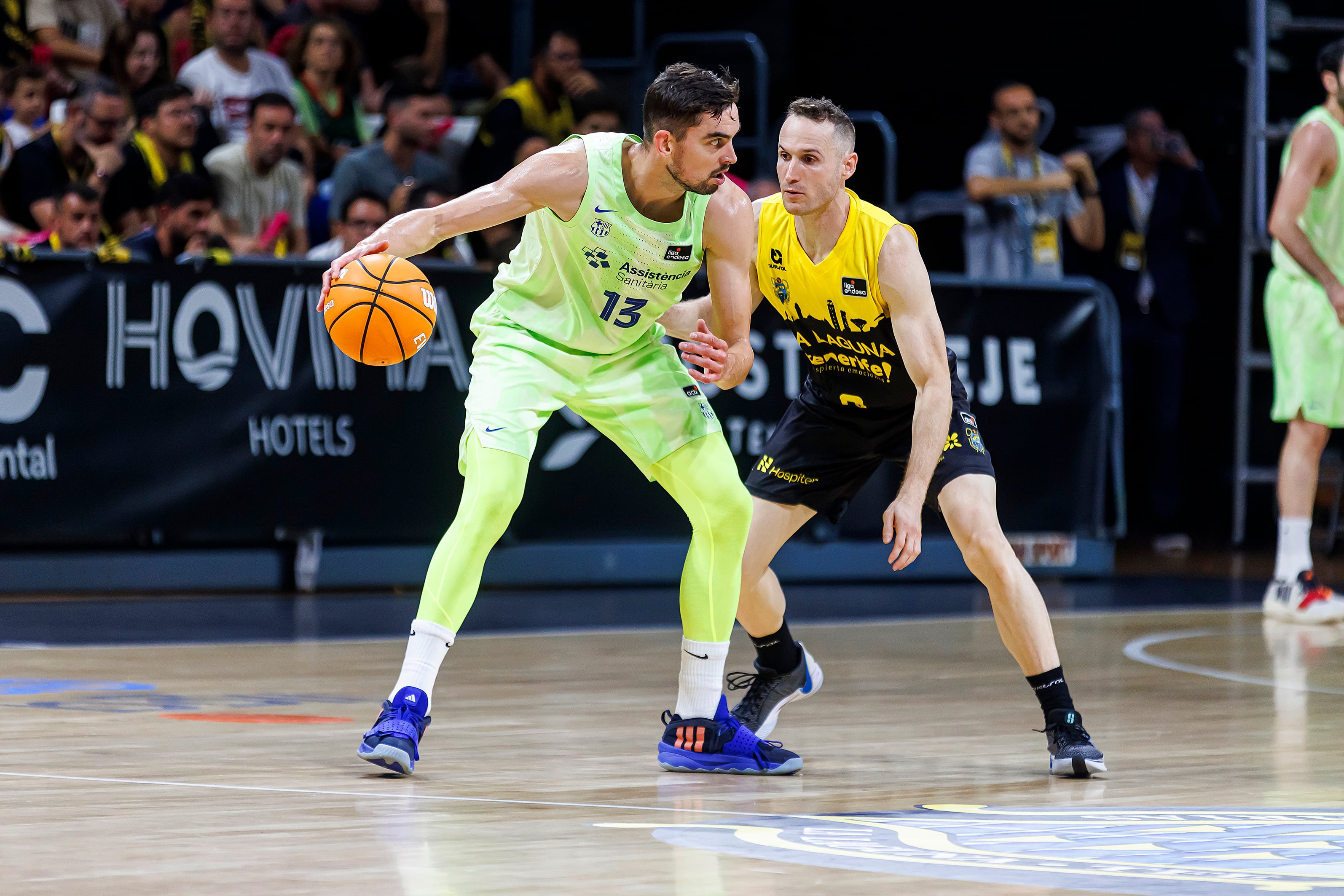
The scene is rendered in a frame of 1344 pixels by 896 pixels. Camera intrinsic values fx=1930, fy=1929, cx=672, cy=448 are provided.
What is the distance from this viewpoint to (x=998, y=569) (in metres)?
5.32

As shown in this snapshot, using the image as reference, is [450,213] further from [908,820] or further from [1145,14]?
[1145,14]

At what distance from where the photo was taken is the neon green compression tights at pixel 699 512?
5078 mm

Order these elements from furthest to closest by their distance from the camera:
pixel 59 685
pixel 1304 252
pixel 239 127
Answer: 1. pixel 239 127
2. pixel 1304 252
3. pixel 59 685

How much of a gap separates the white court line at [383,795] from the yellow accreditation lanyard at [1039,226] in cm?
810

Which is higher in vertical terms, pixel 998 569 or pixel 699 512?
pixel 699 512

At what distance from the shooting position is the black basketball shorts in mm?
5719

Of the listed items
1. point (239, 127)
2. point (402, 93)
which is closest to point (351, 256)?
point (402, 93)

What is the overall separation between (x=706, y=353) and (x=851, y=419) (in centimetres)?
73

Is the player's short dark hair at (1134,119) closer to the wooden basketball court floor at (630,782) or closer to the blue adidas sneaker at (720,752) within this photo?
the wooden basketball court floor at (630,782)

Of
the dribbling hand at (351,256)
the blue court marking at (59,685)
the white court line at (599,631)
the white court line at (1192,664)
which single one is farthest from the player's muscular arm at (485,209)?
the white court line at (1192,664)

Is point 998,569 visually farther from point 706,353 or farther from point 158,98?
point 158,98

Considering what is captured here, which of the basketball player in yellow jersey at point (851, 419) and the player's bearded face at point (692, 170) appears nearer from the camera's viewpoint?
the player's bearded face at point (692, 170)

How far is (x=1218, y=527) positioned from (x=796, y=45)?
16.9 feet

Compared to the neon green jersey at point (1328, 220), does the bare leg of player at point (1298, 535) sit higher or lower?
lower
